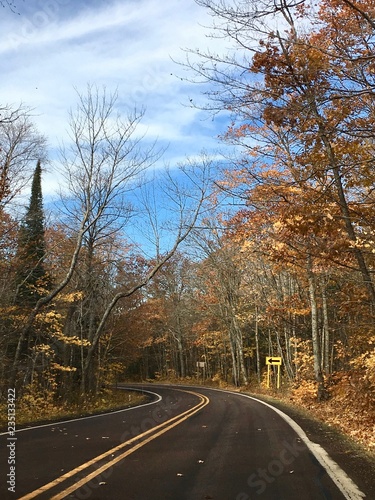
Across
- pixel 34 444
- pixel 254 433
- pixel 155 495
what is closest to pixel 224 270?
pixel 254 433

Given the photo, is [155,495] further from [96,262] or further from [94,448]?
[96,262]

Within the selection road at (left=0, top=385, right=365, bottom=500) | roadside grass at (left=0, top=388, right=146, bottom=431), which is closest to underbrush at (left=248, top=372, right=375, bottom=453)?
road at (left=0, top=385, right=365, bottom=500)

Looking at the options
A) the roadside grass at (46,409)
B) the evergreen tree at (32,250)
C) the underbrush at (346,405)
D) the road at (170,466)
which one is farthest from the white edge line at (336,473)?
the evergreen tree at (32,250)

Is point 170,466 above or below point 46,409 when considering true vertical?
above

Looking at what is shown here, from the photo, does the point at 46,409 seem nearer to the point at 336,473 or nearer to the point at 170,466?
the point at 170,466

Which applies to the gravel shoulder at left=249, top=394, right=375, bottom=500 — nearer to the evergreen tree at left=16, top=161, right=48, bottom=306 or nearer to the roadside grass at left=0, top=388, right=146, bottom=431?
the roadside grass at left=0, top=388, right=146, bottom=431

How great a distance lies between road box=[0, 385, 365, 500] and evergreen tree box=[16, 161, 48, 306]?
28.9 ft

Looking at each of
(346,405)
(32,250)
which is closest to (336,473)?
(346,405)

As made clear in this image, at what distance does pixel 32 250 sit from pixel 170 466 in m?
15.4

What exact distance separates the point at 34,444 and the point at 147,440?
1.99m

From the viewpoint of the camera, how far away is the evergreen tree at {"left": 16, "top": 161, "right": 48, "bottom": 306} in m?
17.0

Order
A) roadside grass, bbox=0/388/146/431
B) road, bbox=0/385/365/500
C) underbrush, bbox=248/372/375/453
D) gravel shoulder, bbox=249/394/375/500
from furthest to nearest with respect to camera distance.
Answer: roadside grass, bbox=0/388/146/431, underbrush, bbox=248/372/375/453, gravel shoulder, bbox=249/394/375/500, road, bbox=0/385/365/500

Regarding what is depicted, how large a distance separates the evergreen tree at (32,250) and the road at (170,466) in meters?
8.80

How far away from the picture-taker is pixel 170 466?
228 inches
